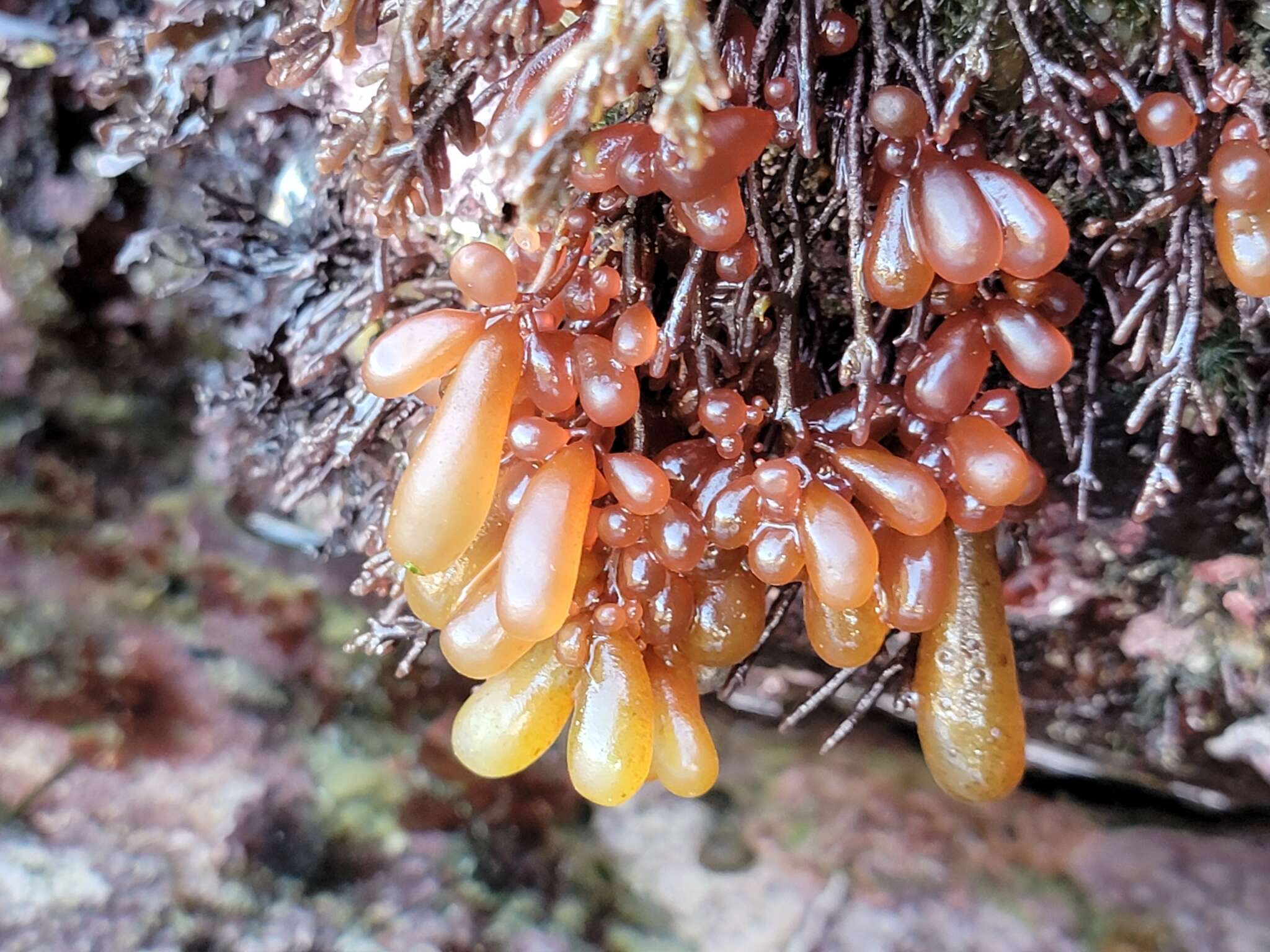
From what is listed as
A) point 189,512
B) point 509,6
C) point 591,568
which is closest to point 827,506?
point 591,568

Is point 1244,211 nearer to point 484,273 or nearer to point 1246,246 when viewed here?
point 1246,246

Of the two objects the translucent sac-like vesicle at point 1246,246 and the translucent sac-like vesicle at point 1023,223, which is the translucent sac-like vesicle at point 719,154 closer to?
the translucent sac-like vesicle at point 1023,223

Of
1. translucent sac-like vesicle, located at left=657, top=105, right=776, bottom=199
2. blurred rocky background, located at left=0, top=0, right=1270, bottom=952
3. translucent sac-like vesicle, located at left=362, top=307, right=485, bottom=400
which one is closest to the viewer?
translucent sac-like vesicle, located at left=657, top=105, right=776, bottom=199

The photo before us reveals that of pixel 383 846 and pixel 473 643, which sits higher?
pixel 473 643

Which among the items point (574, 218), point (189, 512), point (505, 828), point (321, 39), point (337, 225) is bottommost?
point (505, 828)

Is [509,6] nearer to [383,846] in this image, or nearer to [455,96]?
[455,96]

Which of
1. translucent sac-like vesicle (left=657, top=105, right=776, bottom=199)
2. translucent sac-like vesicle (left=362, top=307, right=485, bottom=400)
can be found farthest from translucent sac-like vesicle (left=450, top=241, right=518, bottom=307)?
translucent sac-like vesicle (left=657, top=105, right=776, bottom=199)

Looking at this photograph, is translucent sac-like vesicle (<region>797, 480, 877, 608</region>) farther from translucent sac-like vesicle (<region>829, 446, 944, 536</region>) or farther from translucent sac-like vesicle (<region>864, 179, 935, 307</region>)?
translucent sac-like vesicle (<region>864, 179, 935, 307</region>)
